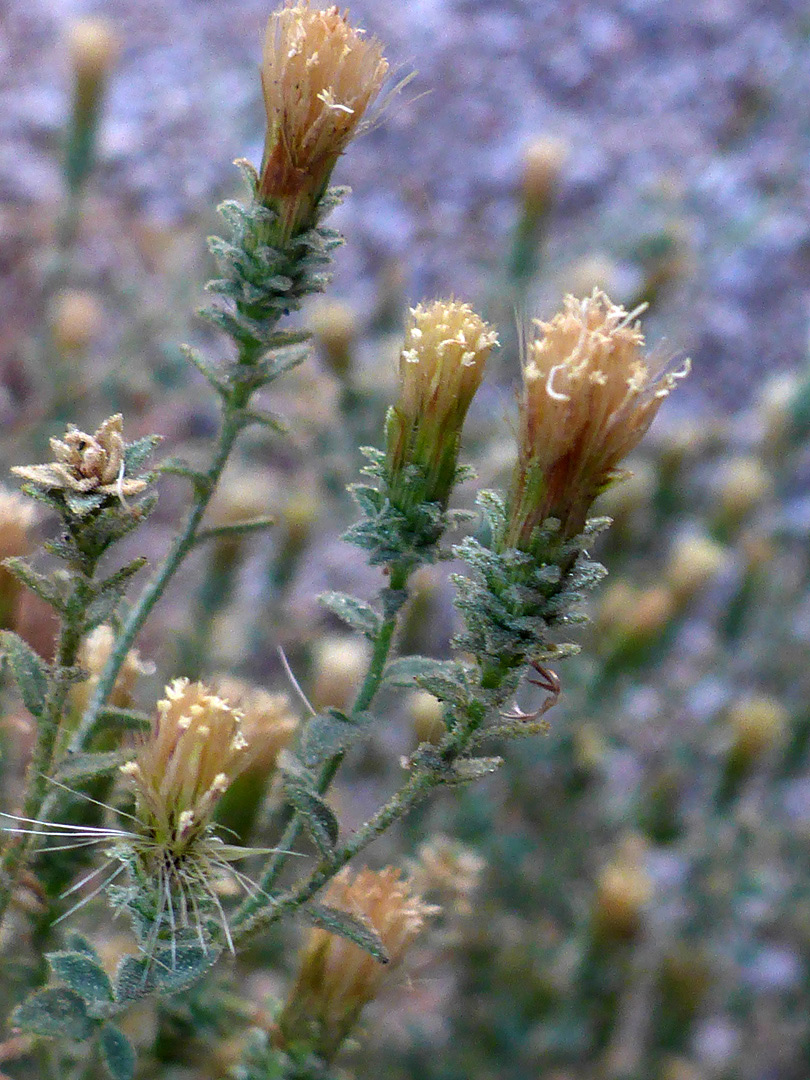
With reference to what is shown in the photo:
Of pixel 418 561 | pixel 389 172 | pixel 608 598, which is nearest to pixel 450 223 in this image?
pixel 389 172

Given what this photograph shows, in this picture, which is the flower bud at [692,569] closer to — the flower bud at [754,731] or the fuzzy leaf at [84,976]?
the flower bud at [754,731]

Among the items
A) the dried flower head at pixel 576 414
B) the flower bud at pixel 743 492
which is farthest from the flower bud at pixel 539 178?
the dried flower head at pixel 576 414

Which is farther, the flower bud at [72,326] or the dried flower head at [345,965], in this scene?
the flower bud at [72,326]

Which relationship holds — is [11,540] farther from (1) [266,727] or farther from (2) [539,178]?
(2) [539,178]

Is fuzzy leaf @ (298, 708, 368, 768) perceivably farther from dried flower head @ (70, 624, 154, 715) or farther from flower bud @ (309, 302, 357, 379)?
flower bud @ (309, 302, 357, 379)

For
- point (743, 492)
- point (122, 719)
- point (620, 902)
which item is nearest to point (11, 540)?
point (122, 719)

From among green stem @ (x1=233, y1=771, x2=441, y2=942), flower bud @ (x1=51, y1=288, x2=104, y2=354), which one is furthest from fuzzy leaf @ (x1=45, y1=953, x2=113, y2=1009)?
flower bud @ (x1=51, y1=288, x2=104, y2=354)
